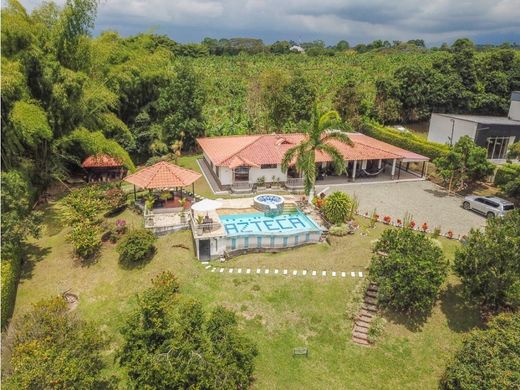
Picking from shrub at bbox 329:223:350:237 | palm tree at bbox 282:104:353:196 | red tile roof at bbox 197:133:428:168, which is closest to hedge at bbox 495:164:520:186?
red tile roof at bbox 197:133:428:168

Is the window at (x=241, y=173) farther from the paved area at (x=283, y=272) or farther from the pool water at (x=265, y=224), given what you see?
the paved area at (x=283, y=272)

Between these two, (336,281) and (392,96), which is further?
(392,96)

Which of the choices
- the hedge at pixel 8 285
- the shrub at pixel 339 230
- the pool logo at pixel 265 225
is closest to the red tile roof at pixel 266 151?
the pool logo at pixel 265 225

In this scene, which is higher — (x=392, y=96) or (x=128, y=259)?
(x=392, y=96)

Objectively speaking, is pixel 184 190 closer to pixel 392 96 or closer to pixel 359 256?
pixel 359 256

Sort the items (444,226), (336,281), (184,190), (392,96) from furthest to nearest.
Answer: (392,96) < (184,190) < (444,226) < (336,281)

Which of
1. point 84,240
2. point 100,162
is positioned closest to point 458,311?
point 84,240

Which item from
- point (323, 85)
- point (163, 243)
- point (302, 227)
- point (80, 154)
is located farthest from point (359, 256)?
point (323, 85)
